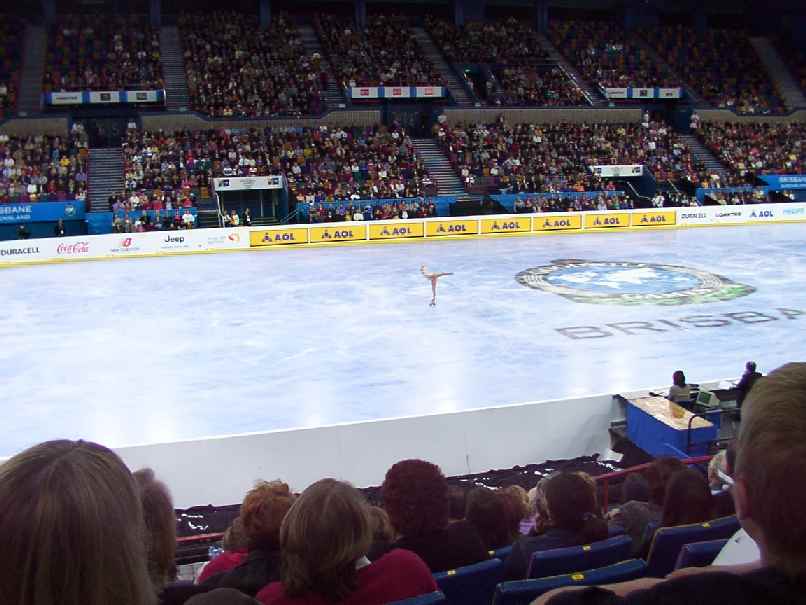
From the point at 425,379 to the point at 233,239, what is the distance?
1651cm

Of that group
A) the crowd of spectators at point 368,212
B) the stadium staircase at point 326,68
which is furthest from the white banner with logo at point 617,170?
the stadium staircase at point 326,68

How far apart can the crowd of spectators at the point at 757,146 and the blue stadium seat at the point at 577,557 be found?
4042 cm

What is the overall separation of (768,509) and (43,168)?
35523 millimetres

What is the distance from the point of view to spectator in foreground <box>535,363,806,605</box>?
1436 mm

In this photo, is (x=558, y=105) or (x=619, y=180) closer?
(x=619, y=180)

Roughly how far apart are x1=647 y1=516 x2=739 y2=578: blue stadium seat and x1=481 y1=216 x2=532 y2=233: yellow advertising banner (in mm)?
27980

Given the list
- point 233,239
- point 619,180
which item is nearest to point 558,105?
point 619,180

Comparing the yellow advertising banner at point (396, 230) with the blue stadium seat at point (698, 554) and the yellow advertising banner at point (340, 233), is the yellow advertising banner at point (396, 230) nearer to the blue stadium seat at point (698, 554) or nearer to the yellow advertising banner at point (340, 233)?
the yellow advertising banner at point (340, 233)

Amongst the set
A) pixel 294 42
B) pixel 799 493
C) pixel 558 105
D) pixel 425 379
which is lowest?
pixel 425 379

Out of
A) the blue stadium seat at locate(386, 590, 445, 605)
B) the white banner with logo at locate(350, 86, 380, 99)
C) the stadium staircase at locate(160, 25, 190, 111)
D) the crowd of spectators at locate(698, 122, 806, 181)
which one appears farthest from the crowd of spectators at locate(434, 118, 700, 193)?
the blue stadium seat at locate(386, 590, 445, 605)

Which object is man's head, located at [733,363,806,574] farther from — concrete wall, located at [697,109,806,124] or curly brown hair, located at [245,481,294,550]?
concrete wall, located at [697,109,806,124]

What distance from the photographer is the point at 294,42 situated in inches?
1778

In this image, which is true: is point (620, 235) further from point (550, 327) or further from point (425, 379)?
point (425, 379)

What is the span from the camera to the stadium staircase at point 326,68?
4291 cm
